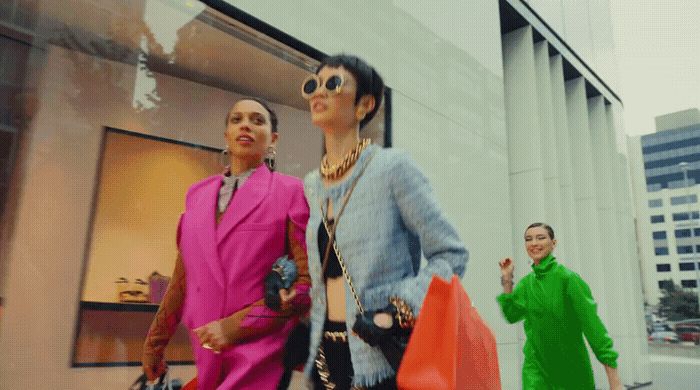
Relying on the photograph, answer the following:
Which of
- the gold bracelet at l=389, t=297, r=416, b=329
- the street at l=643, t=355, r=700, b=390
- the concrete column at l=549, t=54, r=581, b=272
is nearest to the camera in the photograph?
the gold bracelet at l=389, t=297, r=416, b=329

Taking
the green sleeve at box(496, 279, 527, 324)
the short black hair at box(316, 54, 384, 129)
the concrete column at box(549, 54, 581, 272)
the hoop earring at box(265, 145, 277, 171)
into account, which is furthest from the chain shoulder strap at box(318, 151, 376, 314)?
the concrete column at box(549, 54, 581, 272)

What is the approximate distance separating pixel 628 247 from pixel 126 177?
14.4 metres

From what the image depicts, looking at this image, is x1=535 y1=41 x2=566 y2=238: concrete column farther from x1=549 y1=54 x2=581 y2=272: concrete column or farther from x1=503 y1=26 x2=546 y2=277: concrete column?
x1=503 y1=26 x2=546 y2=277: concrete column

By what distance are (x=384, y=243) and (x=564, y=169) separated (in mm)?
10973

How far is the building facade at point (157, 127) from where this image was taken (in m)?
2.62

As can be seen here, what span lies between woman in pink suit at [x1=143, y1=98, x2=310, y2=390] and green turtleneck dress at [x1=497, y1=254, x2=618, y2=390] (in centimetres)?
278

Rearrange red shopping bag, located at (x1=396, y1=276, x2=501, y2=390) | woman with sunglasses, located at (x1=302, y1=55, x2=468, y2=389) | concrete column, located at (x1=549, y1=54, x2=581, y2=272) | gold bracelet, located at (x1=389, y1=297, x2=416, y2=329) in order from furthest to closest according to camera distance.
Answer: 1. concrete column, located at (x1=549, y1=54, x2=581, y2=272)
2. woman with sunglasses, located at (x1=302, y1=55, x2=468, y2=389)
3. gold bracelet, located at (x1=389, y1=297, x2=416, y2=329)
4. red shopping bag, located at (x1=396, y1=276, x2=501, y2=390)

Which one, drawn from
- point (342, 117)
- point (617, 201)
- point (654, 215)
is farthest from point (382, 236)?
point (654, 215)

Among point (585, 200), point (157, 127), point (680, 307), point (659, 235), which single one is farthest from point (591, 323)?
point (659, 235)

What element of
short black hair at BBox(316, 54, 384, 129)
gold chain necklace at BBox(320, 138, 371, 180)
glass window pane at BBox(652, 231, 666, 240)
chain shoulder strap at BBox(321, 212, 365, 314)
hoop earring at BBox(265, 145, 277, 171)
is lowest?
chain shoulder strap at BBox(321, 212, 365, 314)

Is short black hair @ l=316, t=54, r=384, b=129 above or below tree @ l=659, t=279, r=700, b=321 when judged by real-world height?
above

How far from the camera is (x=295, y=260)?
1.96m

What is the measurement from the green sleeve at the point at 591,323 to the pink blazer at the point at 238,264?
9.08 feet

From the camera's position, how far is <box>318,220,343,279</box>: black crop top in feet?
5.60
